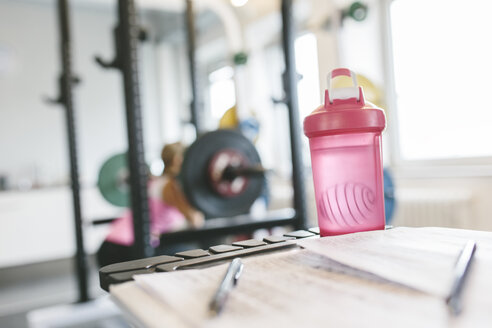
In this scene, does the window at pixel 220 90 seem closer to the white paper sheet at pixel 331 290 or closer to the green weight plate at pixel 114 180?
the green weight plate at pixel 114 180

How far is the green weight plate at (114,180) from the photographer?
2.24 m

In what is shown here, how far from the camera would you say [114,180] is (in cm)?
227

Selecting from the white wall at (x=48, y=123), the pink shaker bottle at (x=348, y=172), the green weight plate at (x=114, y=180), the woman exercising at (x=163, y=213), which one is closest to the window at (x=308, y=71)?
the woman exercising at (x=163, y=213)

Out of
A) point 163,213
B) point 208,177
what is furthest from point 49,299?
point 208,177

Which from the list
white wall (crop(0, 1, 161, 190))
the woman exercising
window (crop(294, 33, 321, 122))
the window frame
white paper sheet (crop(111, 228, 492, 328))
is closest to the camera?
white paper sheet (crop(111, 228, 492, 328))

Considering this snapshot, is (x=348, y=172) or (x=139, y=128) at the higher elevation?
(x=139, y=128)

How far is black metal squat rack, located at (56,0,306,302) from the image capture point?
144cm

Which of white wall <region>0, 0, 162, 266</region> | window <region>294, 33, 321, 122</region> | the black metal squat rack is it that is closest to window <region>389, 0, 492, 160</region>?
window <region>294, 33, 321, 122</region>

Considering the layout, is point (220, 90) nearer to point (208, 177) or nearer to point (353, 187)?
point (208, 177)

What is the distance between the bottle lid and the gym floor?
0.78 m

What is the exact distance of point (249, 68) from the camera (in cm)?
375

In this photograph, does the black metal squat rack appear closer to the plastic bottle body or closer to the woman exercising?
the woman exercising

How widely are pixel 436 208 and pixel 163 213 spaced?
4.26ft

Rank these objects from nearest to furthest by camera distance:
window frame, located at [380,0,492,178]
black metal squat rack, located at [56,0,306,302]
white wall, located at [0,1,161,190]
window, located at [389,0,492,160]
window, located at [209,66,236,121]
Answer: black metal squat rack, located at [56,0,306,302], window, located at [389,0,492,160], window frame, located at [380,0,492,178], white wall, located at [0,1,161,190], window, located at [209,66,236,121]
